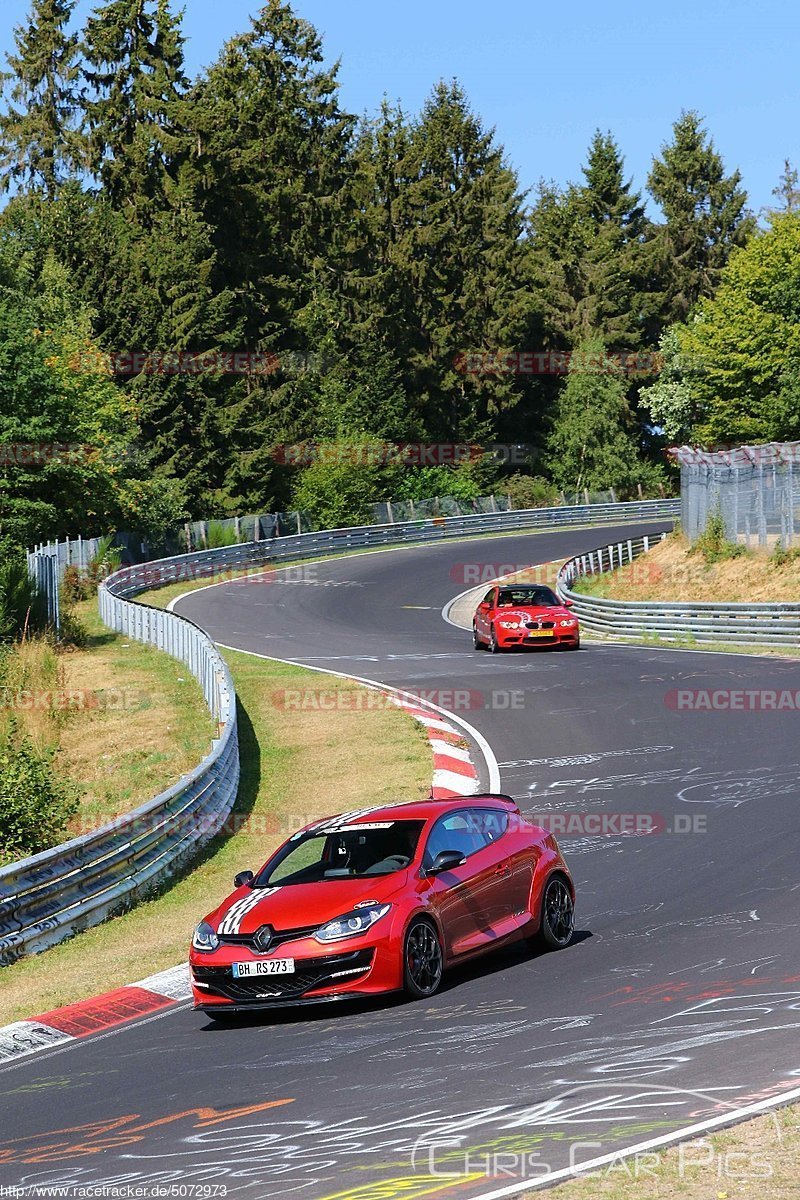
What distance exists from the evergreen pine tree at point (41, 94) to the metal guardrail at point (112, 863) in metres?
76.2

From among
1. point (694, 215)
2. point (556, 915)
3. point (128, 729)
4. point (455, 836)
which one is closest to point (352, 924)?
point (455, 836)

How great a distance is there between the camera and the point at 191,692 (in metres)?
30.1

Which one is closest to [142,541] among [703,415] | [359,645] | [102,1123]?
[359,645]

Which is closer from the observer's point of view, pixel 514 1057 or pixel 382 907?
pixel 514 1057

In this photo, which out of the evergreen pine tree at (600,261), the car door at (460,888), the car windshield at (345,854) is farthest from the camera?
the evergreen pine tree at (600,261)

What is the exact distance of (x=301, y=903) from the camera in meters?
11.0

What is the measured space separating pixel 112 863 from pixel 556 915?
187 inches

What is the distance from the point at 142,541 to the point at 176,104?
101 ft

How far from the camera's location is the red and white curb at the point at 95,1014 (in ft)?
35.7

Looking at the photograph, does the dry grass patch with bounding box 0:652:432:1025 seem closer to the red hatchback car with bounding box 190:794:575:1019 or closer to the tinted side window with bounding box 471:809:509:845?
the red hatchback car with bounding box 190:794:575:1019

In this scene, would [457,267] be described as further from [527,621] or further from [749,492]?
[527,621]

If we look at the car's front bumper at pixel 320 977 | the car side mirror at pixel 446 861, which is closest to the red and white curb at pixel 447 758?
the car side mirror at pixel 446 861

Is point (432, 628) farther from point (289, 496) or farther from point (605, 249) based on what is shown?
point (605, 249)

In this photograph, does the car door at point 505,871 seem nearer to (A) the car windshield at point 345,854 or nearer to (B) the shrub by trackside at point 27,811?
(A) the car windshield at point 345,854
